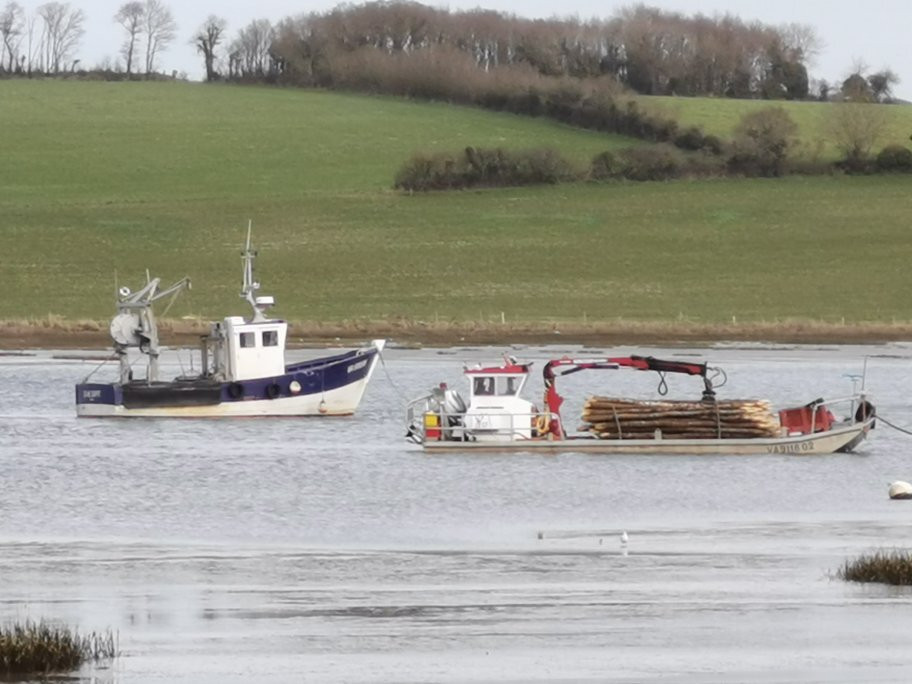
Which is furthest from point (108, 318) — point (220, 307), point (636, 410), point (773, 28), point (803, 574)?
point (773, 28)

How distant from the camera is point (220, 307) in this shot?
73125 millimetres

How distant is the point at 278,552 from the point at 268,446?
16726 mm

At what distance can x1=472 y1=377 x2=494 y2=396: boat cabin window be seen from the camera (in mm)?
38531

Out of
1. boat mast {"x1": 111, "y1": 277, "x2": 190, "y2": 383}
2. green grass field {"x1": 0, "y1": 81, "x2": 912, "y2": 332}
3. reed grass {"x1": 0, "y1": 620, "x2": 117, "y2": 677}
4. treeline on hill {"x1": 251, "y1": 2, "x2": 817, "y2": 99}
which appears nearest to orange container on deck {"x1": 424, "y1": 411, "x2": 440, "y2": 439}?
boat mast {"x1": 111, "y1": 277, "x2": 190, "y2": 383}

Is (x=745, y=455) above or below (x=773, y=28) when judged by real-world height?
below

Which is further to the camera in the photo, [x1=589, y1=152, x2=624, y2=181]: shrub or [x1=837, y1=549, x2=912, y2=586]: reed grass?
[x1=589, y1=152, x2=624, y2=181]: shrub

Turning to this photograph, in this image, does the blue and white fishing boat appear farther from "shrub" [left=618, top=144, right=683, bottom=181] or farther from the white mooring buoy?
"shrub" [left=618, top=144, right=683, bottom=181]

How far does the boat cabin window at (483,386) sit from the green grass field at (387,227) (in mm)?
31865

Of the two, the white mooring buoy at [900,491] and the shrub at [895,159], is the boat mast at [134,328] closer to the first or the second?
the white mooring buoy at [900,491]

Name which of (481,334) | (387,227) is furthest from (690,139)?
(481,334)

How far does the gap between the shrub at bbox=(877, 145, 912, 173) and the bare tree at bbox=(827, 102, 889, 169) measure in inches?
34.8

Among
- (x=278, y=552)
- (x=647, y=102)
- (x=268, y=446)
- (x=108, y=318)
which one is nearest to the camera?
(x=278, y=552)

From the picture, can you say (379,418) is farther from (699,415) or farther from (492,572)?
(492,572)

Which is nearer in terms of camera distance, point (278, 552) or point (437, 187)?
point (278, 552)
